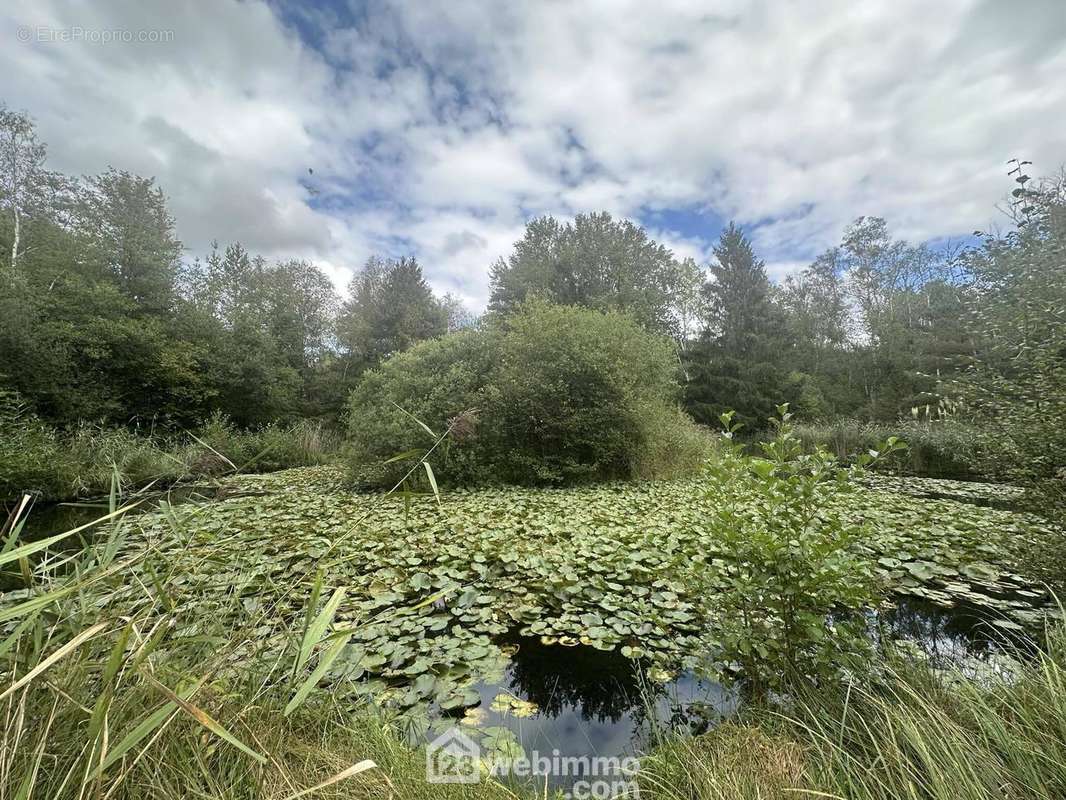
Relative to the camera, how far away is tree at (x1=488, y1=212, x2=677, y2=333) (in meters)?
22.8

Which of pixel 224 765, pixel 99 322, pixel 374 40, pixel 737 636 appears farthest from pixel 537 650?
pixel 99 322

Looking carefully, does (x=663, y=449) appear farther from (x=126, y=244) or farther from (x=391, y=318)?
(x=126, y=244)

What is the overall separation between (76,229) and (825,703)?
22858 mm

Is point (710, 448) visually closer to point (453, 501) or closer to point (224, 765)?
point (453, 501)

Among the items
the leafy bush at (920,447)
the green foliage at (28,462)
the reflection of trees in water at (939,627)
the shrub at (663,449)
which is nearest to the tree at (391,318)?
the green foliage at (28,462)

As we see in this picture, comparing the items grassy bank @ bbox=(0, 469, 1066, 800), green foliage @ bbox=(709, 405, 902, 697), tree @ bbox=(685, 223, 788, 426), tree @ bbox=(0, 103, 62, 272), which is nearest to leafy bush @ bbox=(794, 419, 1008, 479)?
tree @ bbox=(685, 223, 788, 426)

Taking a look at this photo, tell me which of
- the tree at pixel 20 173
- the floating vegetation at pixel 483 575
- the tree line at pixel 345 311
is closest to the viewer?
the floating vegetation at pixel 483 575

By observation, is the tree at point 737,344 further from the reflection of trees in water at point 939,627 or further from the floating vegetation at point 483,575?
the reflection of trees in water at point 939,627

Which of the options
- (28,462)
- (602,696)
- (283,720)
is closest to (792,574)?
(602,696)

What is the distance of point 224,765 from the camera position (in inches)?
54.9

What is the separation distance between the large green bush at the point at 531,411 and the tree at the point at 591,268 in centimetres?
1357

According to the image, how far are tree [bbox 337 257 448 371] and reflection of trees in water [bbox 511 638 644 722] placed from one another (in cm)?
1786

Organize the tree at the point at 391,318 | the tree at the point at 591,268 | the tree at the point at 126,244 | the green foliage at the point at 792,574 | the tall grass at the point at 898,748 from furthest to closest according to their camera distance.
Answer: the tree at the point at 591,268 < the tree at the point at 391,318 < the tree at the point at 126,244 < the green foliage at the point at 792,574 < the tall grass at the point at 898,748

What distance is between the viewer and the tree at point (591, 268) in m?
22.8
